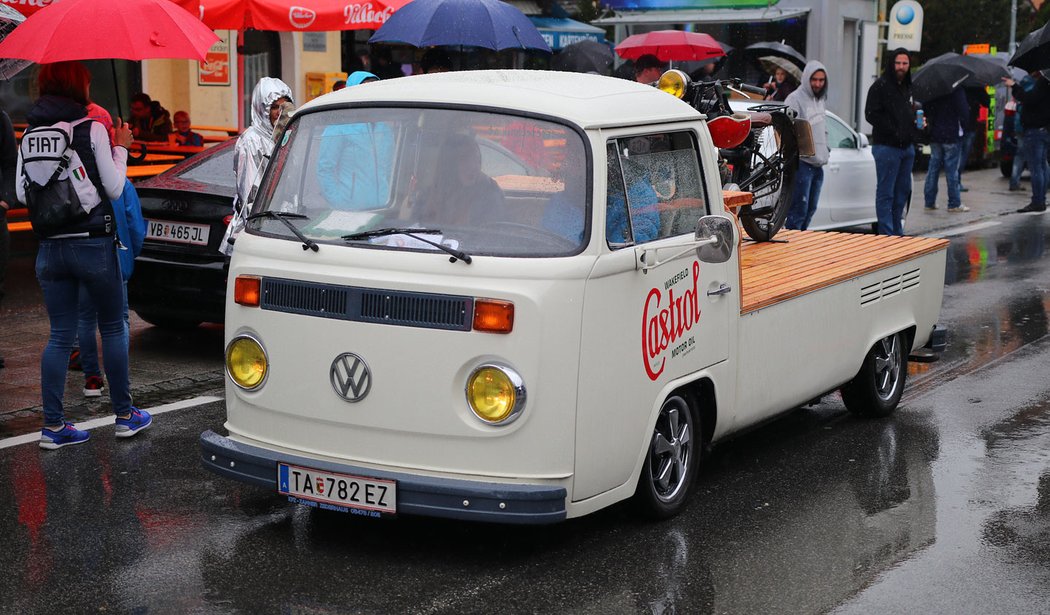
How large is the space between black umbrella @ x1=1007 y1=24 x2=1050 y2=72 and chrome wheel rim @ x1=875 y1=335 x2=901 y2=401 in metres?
9.36

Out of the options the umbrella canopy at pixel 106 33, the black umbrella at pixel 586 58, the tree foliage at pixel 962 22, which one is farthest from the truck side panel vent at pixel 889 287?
the tree foliage at pixel 962 22

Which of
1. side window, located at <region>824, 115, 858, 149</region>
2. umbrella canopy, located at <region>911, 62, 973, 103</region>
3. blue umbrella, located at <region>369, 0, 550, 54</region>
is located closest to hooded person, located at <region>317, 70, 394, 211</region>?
blue umbrella, located at <region>369, 0, 550, 54</region>

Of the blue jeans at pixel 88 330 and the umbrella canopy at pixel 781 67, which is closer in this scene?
the blue jeans at pixel 88 330

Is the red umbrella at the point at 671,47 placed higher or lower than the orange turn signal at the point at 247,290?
higher

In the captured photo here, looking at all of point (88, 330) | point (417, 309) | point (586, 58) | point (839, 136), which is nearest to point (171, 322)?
point (88, 330)

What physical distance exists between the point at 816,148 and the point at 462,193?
370 inches

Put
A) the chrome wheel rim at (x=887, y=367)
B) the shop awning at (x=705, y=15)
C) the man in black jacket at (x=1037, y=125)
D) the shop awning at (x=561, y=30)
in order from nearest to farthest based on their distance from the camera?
the chrome wheel rim at (x=887, y=367), the man in black jacket at (x=1037, y=125), the shop awning at (x=705, y=15), the shop awning at (x=561, y=30)

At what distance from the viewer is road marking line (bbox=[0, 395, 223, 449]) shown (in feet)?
24.2

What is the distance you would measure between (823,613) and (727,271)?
5.74ft

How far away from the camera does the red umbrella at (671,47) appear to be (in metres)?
22.3

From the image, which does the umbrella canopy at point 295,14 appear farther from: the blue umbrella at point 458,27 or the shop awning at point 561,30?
the shop awning at point 561,30

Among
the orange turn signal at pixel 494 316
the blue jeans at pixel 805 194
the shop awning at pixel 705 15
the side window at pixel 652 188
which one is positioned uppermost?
the shop awning at pixel 705 15

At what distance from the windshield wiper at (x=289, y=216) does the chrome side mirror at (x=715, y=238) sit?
158 cm

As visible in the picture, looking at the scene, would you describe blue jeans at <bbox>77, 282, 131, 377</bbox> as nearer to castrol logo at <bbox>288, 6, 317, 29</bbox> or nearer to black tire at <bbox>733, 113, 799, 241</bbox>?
black tire at <bbox>733, 113, 799, 241</bbox>
